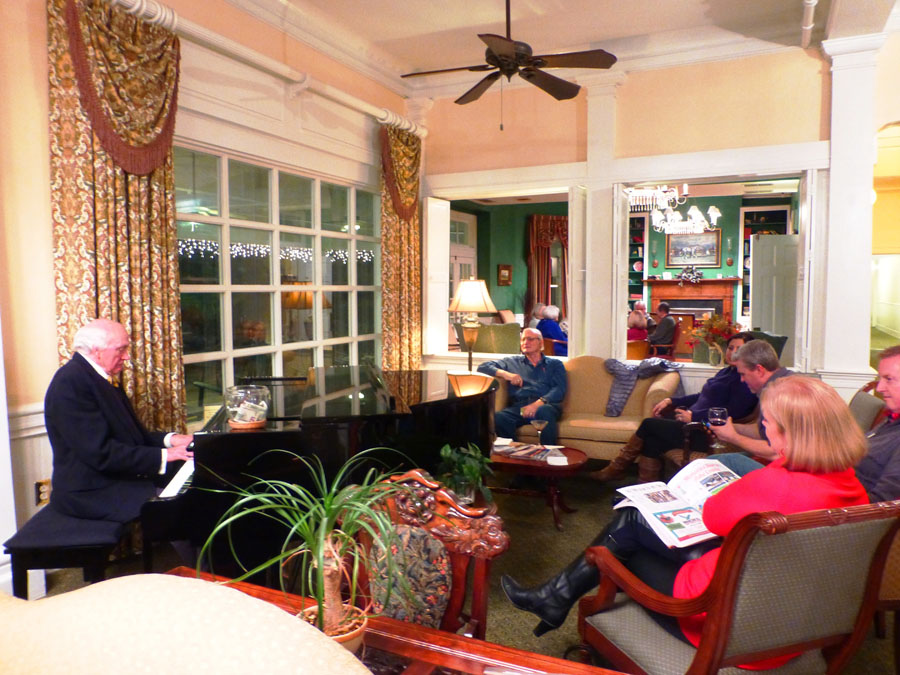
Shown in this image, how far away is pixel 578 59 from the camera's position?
3.73 meters

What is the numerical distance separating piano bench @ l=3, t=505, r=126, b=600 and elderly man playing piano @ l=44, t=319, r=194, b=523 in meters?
0.11

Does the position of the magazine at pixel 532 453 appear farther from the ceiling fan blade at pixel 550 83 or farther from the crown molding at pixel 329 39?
the crown molding at pixel 329 39

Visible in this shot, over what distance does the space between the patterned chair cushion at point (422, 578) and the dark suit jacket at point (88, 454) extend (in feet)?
5.02

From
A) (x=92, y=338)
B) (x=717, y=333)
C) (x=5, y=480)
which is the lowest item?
(x=5, y=480)

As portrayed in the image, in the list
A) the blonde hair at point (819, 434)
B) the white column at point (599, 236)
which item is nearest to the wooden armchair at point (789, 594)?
the blonde hair at point (819, 434)

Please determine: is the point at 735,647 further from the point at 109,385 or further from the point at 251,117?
the point at 251,117

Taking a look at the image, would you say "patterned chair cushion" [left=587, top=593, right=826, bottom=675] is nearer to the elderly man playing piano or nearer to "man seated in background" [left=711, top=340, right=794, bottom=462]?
the elderly man playing piano

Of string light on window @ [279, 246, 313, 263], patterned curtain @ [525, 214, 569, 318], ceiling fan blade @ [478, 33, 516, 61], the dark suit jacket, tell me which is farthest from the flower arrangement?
patterned curtain @ [525, 214, 569, 318]

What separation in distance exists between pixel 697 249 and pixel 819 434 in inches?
420

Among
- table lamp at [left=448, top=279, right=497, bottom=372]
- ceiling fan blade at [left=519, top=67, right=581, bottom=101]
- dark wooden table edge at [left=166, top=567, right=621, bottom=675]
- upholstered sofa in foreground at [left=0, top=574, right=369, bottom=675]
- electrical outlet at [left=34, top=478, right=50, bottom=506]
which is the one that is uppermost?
ceiling fan blade at [left=519, top=67, right=581, bottom=101]

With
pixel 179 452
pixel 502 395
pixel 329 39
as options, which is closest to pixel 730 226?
pixel 502 395

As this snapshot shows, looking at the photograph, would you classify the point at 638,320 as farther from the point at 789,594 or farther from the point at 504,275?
the point at 789,594

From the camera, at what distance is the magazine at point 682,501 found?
210cm

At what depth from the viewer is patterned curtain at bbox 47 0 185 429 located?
310 centimetres
